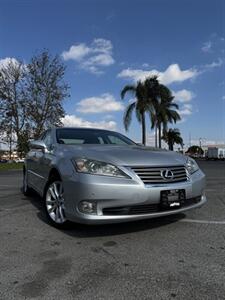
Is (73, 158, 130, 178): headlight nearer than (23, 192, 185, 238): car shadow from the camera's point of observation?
Yes

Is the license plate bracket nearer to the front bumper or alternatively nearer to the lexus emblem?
the front bumper

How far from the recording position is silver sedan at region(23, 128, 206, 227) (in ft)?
12.4

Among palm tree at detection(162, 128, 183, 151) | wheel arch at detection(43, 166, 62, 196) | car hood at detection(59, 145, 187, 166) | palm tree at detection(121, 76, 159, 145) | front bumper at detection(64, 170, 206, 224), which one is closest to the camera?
front bumper at detection(64, 170, 206, 224)

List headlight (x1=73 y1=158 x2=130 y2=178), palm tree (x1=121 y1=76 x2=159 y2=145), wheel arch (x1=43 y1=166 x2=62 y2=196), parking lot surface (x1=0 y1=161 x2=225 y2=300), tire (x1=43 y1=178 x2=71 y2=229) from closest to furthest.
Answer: parking lot surface (x1=0 y1=161 x2=225 y2=300)
headlight (x1=73 y1=158 x2=130 y2=178)
tire (x1=43 y1=178 x2=71 y2=229)
wheel arch (x1=43 y1=166 x2=62 y2=196)
palm tree (x1=121 y1=76 x2=159 y2=145)

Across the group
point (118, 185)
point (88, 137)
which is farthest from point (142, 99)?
point (118, 185)

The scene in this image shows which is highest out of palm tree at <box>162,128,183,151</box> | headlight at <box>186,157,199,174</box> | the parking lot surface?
palm tree at <box>162,128,183,151</box>

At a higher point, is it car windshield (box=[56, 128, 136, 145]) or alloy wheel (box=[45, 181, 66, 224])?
car windshield (box=[56, 128, 136, 145])

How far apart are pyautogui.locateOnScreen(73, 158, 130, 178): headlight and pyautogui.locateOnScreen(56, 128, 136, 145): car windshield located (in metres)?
1.22

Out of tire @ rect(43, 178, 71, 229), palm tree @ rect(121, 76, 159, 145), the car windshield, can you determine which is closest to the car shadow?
tire @ rect(43, 178, 71, 229)

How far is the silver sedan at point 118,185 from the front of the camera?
12.4 ft

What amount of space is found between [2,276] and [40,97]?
1319 inches

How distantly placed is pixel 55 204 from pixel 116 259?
153 cm

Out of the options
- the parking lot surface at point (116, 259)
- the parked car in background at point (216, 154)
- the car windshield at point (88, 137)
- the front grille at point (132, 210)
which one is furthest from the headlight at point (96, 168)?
the parked car in background at point (216, 154)

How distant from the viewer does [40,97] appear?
35125 mm
